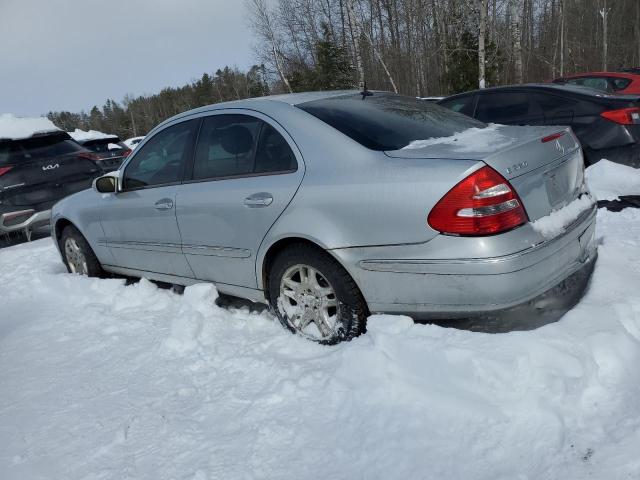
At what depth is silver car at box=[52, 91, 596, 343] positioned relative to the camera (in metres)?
2.41

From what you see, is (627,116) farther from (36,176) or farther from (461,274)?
(36,176)

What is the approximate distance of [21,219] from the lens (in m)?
6.96

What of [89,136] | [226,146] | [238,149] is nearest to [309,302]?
[238,149]

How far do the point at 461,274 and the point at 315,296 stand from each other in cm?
92

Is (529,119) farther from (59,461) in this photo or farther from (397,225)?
(59,461)

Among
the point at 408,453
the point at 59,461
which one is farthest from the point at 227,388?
the point at 408,453

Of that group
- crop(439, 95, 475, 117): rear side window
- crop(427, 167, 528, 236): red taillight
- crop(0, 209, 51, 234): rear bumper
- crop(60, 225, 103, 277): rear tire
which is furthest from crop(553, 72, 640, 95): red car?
crop(0, 209, 51, 234): rear bumper

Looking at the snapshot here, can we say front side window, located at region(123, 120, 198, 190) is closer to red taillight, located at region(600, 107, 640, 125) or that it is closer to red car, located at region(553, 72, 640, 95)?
red taillight, located at region(600, 107, 640, 125)

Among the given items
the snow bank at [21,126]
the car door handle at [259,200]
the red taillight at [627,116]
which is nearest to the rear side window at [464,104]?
the red taillight at [627,116]

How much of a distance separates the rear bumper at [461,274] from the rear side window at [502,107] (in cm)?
454

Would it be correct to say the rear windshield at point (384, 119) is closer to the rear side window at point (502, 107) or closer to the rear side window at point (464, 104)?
the rear side window at point (502, 107)

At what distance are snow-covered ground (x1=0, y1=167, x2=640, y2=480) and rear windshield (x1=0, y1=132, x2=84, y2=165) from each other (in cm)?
479

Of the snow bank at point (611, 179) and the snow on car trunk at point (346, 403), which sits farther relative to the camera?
the snow bank at point (611, 179)

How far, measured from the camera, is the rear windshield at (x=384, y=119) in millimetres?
2893
